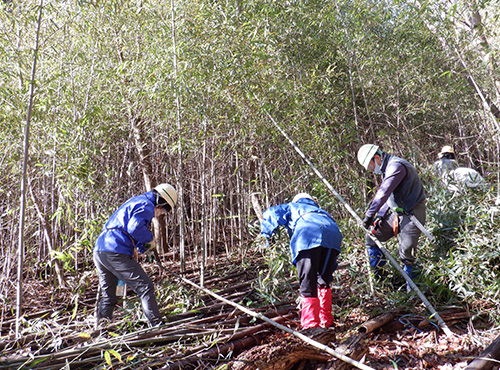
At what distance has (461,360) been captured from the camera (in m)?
2.53

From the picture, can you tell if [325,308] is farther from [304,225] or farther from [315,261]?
[304,225]

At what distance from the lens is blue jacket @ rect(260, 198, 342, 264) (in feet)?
10.2

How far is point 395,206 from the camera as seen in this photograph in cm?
355

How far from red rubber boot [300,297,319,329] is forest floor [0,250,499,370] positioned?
0.45 feet

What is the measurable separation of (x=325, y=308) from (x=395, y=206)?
1173 millimetres

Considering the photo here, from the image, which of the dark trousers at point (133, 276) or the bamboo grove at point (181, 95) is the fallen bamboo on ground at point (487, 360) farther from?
the dark trousers at point (133, 276)

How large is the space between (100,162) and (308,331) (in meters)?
3.49

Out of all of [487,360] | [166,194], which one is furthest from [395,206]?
[166,194]

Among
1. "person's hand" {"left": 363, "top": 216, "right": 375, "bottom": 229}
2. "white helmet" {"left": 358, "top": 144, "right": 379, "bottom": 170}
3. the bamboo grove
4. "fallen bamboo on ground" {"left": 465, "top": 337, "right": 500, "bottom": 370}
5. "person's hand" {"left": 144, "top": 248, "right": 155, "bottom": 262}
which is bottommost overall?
"fallen bamboo on ground" {"left": 465, "top": 337, "right": 500, "bottom": 370}

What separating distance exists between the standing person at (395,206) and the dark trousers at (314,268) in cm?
Answer: 48

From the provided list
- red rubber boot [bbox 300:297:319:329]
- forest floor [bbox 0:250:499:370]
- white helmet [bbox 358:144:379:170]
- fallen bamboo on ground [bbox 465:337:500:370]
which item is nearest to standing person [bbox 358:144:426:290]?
white helmet [bbox 358:144:379:170]

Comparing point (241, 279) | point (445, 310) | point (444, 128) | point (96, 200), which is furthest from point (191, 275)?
point (444, 128)

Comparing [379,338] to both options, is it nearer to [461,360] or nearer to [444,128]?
[461,360]

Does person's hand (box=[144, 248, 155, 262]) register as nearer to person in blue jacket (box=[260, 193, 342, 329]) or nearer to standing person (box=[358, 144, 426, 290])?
person in blue jacket (box=[260, 193, 342, 329])
